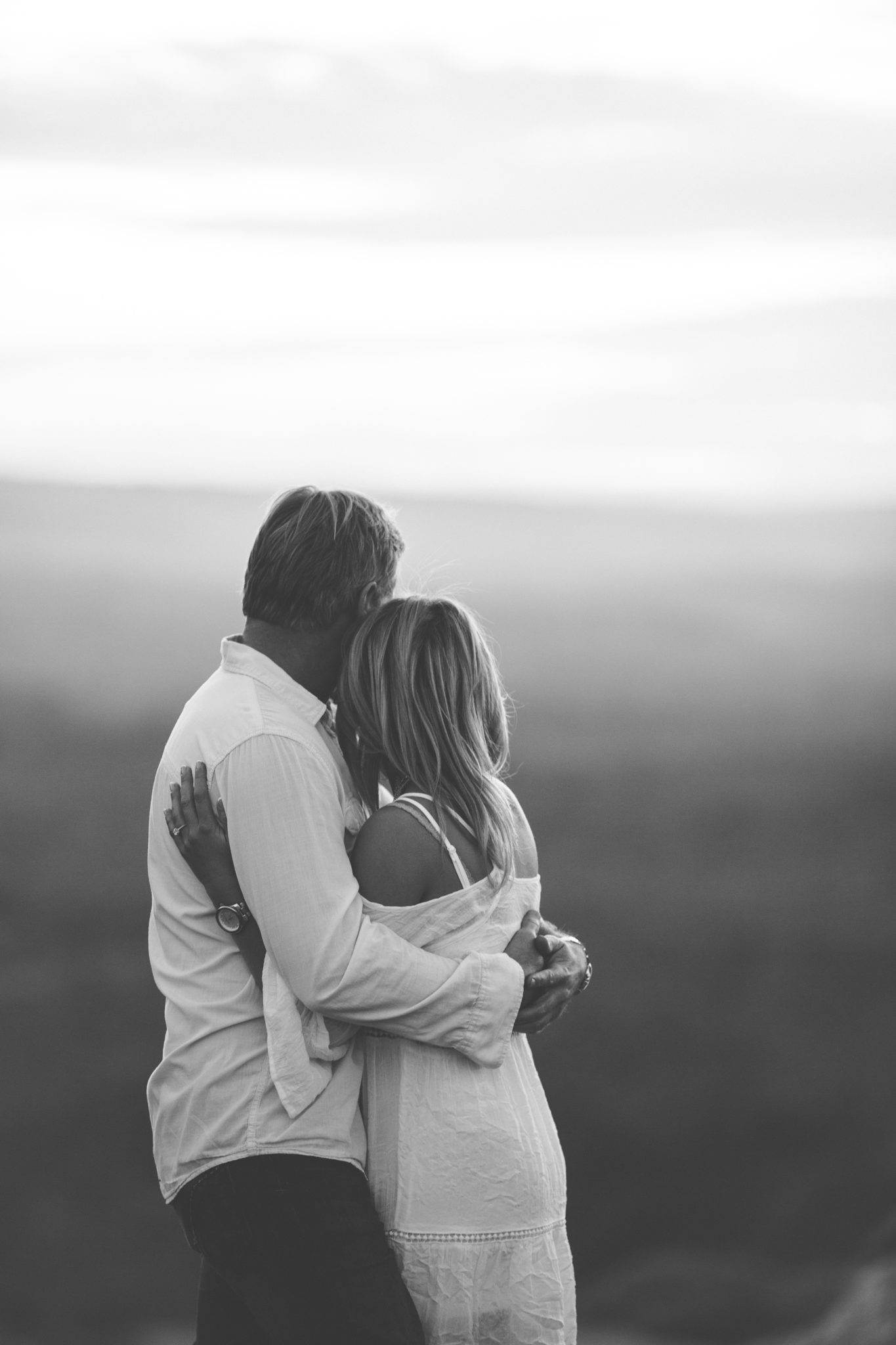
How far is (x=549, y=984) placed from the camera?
1542 millimetres

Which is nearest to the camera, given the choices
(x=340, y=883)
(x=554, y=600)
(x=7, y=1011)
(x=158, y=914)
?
(x=340, y=883)

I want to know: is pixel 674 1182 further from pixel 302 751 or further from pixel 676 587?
pixel 302 751

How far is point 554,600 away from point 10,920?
1506 mm

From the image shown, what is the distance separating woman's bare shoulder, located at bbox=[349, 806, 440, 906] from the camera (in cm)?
145

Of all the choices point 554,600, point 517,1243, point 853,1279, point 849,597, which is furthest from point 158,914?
point 853,1279

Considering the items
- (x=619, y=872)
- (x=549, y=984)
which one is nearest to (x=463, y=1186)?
(x=549, y=984)

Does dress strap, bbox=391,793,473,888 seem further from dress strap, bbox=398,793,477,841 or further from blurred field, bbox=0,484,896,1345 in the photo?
blurred field, bbox=0,484,896,1345

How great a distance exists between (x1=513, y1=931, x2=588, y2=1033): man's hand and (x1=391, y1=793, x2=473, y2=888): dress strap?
0.15m

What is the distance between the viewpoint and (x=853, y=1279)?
11.1ft

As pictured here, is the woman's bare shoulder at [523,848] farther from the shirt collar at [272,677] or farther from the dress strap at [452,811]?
the shirt collar at [272,677]

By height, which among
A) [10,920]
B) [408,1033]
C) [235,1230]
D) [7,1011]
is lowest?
[7,1011]

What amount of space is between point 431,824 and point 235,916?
0.24 m

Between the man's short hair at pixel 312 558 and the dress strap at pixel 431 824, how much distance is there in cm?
24

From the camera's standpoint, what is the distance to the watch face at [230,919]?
147 centimetres
